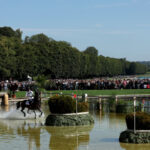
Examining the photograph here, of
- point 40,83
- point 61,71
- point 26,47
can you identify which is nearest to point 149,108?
point 40,83

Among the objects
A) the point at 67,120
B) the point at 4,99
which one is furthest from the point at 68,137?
the point at 4,99

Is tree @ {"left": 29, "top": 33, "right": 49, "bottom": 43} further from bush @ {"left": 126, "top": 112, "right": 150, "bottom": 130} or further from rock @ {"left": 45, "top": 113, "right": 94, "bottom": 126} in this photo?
bush @ {"left": 126, "top": 112, "right": 150, "bottom": 130}

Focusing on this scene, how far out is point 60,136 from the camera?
65.4 feet

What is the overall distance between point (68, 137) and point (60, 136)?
50cm

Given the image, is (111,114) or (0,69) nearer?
(111,114)

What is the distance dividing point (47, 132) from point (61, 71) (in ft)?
255

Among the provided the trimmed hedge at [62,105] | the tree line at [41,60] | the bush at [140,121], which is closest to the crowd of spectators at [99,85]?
the tree line at [41,60]

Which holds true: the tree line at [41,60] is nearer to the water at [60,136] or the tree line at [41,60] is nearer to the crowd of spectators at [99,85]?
the crowd of spectators at [99,85]

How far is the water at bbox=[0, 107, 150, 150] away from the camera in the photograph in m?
17.1

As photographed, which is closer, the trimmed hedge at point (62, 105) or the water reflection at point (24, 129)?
the water reflection at point (24, 129)

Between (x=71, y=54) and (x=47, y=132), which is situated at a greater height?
(x=71, y=54)

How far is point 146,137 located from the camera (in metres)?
17.4

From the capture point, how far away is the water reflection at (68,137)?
17517mm

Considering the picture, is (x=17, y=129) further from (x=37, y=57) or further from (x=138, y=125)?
(x=37, y=57)
